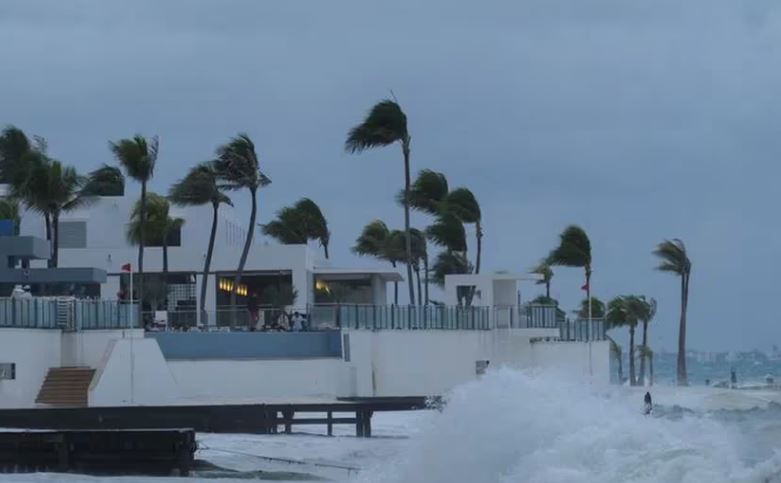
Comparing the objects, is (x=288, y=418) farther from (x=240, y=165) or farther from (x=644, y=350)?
(x=644, y=350)

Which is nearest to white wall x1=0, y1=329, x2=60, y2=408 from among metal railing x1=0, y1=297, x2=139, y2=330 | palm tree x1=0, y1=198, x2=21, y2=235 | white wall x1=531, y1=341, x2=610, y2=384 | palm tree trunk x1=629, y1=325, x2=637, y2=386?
metal railing x1=0, y1=297, x2=139, y2=330

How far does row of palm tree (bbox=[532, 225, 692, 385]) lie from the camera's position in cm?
7325

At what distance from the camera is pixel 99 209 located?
7106cm

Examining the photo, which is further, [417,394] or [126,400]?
[417,394]

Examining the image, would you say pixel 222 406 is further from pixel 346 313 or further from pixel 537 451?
pixel 537 451

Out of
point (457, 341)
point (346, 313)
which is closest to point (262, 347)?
point (346, 313)

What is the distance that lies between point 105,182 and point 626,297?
49.2 meters

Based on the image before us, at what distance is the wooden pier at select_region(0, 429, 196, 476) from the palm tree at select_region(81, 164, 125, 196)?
27.9 meters

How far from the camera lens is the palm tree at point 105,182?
6619cm

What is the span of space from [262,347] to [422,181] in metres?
20.0

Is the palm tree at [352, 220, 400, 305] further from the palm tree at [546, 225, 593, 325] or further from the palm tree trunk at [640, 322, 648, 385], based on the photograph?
the palm tree trunk at [640, 322, 648, 385]

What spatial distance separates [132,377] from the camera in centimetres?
4706

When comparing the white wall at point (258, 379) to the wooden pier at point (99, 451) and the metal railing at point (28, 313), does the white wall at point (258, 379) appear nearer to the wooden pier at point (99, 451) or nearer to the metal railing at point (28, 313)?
the metal railing at point (28, 313)

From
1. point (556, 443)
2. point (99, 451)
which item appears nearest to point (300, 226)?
point (99, 451)
